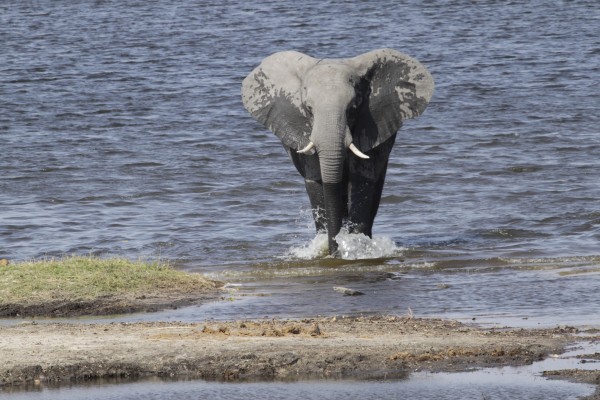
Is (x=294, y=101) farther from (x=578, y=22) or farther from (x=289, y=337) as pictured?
(x=578, y=22)

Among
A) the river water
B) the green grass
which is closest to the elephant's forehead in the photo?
the river water

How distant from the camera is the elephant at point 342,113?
1549cm

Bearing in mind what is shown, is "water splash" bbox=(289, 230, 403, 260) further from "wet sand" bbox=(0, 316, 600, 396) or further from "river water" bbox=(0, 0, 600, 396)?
"wet sand" bbox=(0, 316, 600, 396)

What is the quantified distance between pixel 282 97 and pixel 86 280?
A: 11.9 feet

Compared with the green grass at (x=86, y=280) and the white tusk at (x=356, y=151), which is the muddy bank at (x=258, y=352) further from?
the white tusk at (x=356, y=151)

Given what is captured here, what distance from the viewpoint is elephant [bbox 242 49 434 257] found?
1549 cm

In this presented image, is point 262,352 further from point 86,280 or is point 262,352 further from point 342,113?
point 342,113

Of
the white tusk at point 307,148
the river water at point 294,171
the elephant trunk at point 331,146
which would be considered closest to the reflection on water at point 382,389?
the river water at point 294,171

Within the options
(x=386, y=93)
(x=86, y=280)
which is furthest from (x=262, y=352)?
(x=386, y=93)

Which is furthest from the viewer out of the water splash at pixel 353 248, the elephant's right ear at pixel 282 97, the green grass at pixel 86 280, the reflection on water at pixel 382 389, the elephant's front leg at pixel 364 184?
the water splash at pixel 353 248

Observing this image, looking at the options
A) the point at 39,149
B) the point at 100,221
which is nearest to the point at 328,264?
the point at 100,221

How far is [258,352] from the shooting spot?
10.8 m

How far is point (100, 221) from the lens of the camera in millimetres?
20234

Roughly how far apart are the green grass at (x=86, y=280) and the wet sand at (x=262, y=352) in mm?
1795
